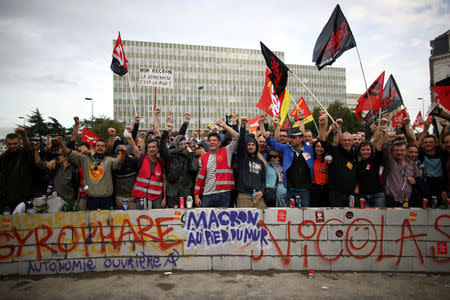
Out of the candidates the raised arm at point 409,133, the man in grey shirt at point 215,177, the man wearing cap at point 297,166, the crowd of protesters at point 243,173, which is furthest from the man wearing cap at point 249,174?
the raised arm at point 409,133

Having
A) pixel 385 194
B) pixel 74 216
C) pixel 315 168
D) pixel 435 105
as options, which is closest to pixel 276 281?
pixel 315 168

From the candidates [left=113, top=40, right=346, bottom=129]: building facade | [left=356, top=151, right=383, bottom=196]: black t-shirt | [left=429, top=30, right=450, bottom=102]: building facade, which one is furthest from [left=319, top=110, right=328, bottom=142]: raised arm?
[left=113, top=40, right=346, bottom=129]: building facade

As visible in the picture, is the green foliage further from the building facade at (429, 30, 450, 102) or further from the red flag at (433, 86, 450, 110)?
the building facade at (429, 30, 450, 102)

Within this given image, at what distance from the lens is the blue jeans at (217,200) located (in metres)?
4.91

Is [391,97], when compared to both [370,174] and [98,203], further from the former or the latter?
[98,203]

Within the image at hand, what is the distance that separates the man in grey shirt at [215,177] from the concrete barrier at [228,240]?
366mm

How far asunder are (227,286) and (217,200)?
1.40 m

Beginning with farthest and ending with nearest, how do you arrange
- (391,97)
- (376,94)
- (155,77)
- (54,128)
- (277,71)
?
1. (54,128)
2. (391,97)
3. (376,94)
4. (155,77)
5. (277,71)

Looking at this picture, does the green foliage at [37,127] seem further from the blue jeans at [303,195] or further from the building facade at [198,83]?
the blue jeans at [303,195]

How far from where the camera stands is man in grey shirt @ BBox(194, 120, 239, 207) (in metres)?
4.93

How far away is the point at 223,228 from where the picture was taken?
4.57 metres

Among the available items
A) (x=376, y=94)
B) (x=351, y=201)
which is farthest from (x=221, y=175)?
(x=376, y=94)

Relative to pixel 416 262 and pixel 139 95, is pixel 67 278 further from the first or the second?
pixel 139 95

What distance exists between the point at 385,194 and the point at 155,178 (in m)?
4.17
